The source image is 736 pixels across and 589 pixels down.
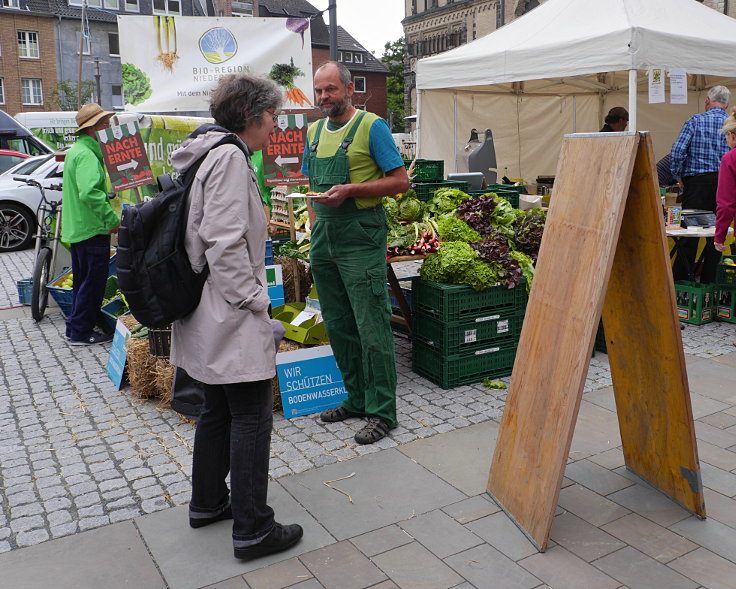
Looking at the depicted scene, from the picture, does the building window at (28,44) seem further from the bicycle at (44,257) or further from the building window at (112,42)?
the bicycle at (44,257)

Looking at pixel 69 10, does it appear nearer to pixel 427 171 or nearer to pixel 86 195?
pixel 86 195

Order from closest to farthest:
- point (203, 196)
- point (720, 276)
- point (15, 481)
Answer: point (203, 196)
point (15, 481)
point (720, 276)

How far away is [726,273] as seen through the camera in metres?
7.08

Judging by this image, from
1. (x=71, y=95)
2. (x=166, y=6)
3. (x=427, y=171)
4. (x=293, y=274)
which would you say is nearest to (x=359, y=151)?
(x=293, y=274)

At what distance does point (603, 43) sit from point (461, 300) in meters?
4.01

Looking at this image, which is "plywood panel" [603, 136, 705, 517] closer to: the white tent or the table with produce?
the table with produce

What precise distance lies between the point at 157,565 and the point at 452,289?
2.81 metres

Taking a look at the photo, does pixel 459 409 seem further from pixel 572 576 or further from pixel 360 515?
pixel 572 576

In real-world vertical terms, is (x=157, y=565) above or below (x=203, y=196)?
below

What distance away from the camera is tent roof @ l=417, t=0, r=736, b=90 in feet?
24.4

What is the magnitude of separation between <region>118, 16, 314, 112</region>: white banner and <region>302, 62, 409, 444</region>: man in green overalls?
3.88m

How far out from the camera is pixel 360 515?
11.2 ft

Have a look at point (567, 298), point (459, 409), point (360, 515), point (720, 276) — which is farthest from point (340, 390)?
point (720, 276)

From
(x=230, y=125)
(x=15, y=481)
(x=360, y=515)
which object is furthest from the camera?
(x=15, y=481)
